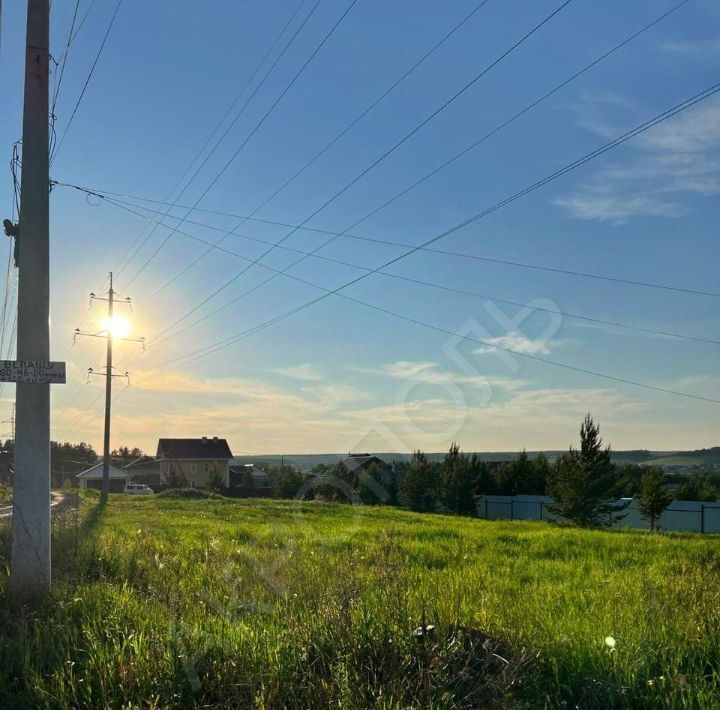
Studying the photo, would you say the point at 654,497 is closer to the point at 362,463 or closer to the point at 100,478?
the point at 362,463

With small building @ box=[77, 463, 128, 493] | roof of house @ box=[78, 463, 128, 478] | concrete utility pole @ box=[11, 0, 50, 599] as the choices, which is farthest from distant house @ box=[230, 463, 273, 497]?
concrete utility pole @ box=[11, 0, 50, 599]

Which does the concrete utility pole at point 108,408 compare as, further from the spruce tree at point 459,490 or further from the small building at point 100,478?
the small building at point 100,478

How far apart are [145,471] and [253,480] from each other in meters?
33.8

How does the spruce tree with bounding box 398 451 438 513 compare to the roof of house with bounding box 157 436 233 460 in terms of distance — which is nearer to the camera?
the spruce tree with bounding box 398 451 438 513

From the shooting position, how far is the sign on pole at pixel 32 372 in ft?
23.6

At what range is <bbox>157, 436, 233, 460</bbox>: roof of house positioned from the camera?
9062cm

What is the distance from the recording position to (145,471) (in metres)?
107

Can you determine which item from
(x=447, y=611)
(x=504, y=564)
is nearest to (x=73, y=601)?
(x=447, y=611)

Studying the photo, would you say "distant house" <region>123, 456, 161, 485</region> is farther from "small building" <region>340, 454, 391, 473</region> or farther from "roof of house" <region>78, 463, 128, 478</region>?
"small building" <region>340, 454, 391, 473</region>

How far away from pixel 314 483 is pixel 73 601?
5279 centimetres

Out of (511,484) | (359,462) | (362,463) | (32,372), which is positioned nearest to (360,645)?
(32,372)

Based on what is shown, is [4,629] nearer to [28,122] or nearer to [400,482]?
[28,122]

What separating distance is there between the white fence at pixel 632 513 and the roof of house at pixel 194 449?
4730 cm

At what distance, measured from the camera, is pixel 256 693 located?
12.7 feet
